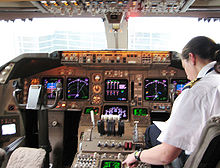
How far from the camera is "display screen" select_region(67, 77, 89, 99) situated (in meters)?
3.19

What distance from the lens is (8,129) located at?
263cm

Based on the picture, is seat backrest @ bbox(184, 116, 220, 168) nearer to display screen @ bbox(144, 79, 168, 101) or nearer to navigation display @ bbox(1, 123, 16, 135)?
display screen @ bbox(144, 79, 168, 101)

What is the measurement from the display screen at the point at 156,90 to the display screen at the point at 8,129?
198 centimetres

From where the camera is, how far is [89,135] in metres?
2.21

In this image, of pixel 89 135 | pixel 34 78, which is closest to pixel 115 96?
Answer: pixel 89 135

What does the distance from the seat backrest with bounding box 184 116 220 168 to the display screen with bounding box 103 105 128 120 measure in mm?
1986

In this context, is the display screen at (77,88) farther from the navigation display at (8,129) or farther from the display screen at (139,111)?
the navigation display at (8,129)

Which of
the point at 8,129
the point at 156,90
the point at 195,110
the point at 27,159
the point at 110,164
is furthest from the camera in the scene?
the point at 156,90

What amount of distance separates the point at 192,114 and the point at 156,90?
207 centimetres

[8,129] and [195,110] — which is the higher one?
[195,110]

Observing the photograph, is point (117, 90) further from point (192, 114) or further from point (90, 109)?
point (192, 114)

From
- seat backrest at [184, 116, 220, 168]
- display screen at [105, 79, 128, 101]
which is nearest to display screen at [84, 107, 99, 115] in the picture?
display screen at [105, 79, 128, 101]

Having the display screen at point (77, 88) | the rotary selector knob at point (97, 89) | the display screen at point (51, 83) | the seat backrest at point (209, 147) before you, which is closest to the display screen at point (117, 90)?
the rotary selector knob at point (97, 89)

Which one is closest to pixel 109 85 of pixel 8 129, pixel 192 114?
pixel 8 129
